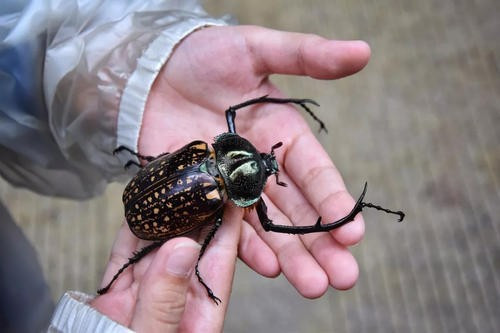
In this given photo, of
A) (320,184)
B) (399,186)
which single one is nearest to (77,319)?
(320,184)

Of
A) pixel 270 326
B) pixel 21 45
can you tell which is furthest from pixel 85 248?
pixel 21 45

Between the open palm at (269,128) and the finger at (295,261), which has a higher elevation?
the open palm at (269,128)

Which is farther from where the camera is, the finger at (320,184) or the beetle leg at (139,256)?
the beetle leg at (139,256)

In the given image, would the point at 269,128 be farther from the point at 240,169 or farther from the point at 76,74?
the point at 76,74

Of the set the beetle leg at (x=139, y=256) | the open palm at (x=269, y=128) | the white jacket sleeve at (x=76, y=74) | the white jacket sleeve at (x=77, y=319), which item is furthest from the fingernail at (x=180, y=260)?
the white jacket sleeve at (x=76, y=74)

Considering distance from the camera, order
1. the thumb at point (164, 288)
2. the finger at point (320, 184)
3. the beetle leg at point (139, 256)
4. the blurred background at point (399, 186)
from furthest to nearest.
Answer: the blurred background at point (399, 186) < the beetle leg at point (139, 256) < the finger at point (320, 184) < the thumb at point (164, 288)

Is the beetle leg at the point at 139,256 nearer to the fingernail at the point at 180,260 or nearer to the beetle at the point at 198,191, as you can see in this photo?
the beetle at the point at 198,191

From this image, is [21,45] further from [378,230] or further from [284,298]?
[378,230]
